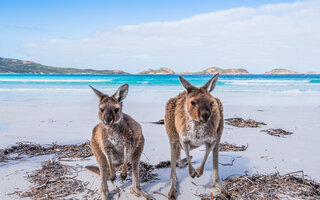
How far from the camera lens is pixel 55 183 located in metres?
2.94

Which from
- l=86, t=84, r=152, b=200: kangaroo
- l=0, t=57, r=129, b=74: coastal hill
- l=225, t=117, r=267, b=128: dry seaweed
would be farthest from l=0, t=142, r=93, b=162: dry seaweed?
l=0, t=57, r=129, b=74: coastal hill

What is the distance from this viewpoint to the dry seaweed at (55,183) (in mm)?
2719

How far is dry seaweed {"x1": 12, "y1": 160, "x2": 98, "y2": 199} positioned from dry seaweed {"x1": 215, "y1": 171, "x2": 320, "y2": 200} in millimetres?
1506

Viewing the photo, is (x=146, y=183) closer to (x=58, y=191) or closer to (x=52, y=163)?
(x=58, y=191)

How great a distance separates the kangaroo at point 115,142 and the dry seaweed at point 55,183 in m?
0.38

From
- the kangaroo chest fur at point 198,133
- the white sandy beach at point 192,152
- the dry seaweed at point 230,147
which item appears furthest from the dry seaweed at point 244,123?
the kangaroo chest fur at point 198,133

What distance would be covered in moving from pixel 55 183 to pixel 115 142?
0.97 m

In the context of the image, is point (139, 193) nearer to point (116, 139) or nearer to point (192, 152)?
point (116, 139)

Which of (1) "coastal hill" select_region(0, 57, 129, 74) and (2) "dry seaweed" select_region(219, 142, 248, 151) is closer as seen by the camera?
(2) "dry seaweed" select_region(219, 142, 248, 151)

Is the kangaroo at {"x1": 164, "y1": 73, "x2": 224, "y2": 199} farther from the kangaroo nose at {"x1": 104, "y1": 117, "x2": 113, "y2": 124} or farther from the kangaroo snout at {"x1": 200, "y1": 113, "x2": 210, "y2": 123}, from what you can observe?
the kangaroo nose at {"x1": 104, "y1": 117, "x2": 113, "y2": 124}

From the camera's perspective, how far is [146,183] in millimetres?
3059

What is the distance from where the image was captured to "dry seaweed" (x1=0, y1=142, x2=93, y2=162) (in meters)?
3.86

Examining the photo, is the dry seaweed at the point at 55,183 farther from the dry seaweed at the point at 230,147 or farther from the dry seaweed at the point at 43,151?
the dry seaweed at the point at 230,147

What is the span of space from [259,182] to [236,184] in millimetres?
261
